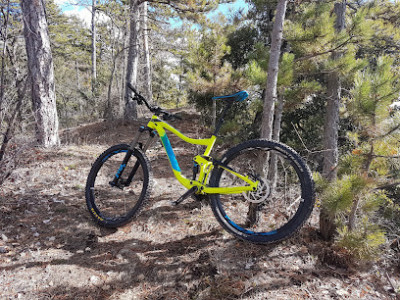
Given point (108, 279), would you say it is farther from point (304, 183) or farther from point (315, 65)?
point (315, 65)

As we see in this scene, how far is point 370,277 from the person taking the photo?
2.43 m

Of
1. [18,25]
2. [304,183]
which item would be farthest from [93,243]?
[18,25]

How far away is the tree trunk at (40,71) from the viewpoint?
454 cm

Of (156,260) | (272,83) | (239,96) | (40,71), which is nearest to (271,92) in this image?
(272,83)

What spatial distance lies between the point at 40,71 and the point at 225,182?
4.41 meters

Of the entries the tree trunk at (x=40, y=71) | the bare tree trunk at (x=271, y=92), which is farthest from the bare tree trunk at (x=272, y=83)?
the tree trunk at (x=40, y=71)

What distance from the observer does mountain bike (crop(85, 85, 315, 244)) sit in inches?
78.5

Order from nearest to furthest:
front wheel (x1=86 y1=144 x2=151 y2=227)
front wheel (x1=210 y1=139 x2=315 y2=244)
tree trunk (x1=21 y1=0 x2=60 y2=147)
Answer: front wheel (x1=210 y1=139 x2=315 y2=244), front wheel (x1=86 y1=144 x2=151 y2=227), tree trunk (x1=21 y1=0 x2=60 y2=147)

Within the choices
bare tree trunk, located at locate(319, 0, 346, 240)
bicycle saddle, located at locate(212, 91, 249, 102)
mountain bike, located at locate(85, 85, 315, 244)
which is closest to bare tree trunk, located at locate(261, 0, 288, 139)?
mountain bike, located at locate(85, 85, 315, 244)

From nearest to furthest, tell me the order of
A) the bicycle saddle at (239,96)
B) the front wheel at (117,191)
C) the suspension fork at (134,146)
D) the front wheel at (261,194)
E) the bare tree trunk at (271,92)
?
Answer: 1. the front wheel at (261,194)
2. the bicycle saddle at (239,96)
3. the front wheel at (117,191)
4. the suspension fork at (134,146)
5. the bare tree trunk at (271,92)

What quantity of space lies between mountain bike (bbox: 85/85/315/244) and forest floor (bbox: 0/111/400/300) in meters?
0.28

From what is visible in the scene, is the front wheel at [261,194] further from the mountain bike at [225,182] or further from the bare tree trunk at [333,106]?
the bare tree trunk at [333,106]

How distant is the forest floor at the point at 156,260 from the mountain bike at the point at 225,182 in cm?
28

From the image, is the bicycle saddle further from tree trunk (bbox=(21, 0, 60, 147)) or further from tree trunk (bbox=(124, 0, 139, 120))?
tree trunk (bbox=(124, 0, 139, 120))
